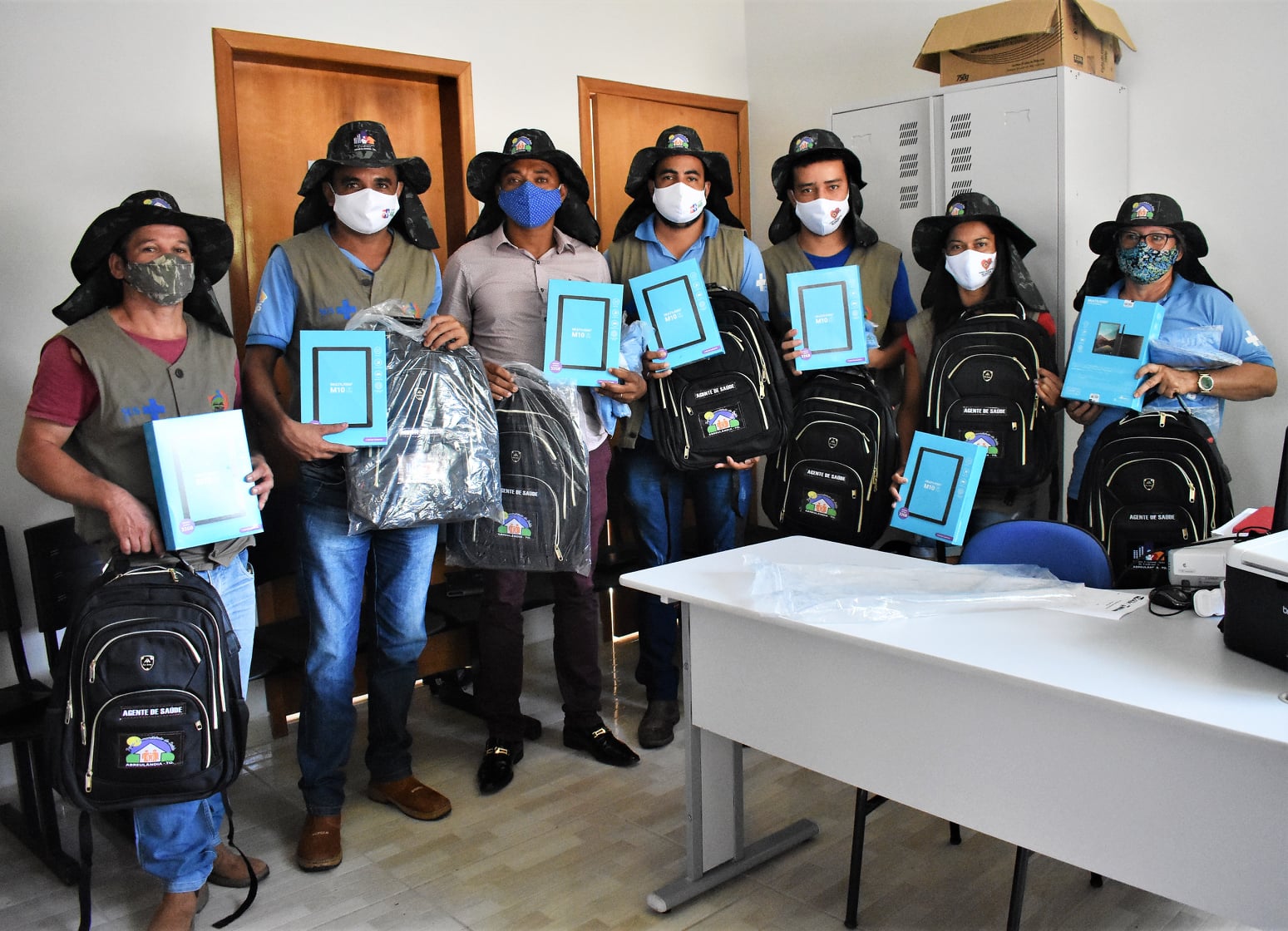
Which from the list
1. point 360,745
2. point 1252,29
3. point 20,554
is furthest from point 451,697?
point 1252,29

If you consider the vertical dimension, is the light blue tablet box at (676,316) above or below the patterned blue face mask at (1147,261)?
below

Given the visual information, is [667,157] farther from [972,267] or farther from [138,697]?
[138,697]

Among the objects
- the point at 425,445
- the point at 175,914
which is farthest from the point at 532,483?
the point at 175,914

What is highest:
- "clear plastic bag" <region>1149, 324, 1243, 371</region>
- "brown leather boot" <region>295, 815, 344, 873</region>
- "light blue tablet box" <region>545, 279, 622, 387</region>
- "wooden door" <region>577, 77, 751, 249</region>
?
"wooden door" <region>577, 77, 751, 249</region>

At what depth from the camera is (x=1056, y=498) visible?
3580mm

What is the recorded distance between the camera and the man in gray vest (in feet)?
9.05

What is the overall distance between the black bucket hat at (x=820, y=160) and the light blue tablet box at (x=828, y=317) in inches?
10.2

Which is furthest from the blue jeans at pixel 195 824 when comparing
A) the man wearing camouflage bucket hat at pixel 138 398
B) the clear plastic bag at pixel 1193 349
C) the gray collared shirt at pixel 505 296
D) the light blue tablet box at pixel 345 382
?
the clear plastic bag at pixel 1193 349

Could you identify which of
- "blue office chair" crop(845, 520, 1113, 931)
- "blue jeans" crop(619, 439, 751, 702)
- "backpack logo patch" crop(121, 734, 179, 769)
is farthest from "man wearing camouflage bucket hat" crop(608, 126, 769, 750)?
"backpack logo patch" crop(121, 734, 179, 769)

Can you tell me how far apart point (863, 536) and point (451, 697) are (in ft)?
5.35

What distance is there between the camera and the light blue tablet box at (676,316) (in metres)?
3.14

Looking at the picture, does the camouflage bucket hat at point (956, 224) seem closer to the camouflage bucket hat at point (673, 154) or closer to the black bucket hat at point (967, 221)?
the black bucket hat at point (967, 221)

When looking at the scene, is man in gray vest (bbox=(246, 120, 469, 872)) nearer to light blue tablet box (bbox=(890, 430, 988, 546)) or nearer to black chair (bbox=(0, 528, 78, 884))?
black chair (bbox=(0, 528, 78, 884))

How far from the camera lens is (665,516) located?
3.48 metres
